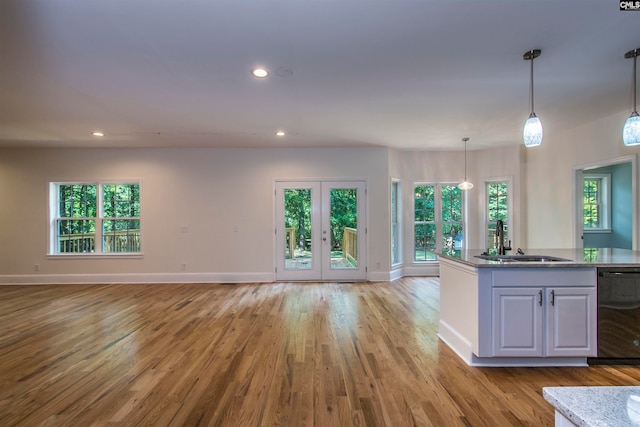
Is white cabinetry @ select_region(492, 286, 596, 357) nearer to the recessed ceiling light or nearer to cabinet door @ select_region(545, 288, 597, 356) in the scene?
cabinet door @ select_region(545, 288, 597, 356)

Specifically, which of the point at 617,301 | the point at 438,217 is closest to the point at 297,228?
the point at 438,217

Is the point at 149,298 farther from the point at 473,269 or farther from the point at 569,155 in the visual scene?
the point at 569,155

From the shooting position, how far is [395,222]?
6648 millimetres

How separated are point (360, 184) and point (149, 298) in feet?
13.9

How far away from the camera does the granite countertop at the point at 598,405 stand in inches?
24.7

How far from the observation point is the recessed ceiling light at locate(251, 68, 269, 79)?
2879 millimetres

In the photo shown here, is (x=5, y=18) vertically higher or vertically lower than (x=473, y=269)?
higher

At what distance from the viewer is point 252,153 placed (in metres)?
6.26

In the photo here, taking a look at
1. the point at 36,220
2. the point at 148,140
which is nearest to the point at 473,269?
the point at 148,140

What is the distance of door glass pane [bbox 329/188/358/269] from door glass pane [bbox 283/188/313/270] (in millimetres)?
479

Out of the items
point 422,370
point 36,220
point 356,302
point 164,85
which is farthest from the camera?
point 36,220

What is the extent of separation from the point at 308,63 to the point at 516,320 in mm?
2842

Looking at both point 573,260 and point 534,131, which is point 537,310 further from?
point 534,131

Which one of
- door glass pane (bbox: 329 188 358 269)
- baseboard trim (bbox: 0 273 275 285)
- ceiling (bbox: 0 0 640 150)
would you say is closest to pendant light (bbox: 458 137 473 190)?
ceiling (bbox: 0 0 640 150)
